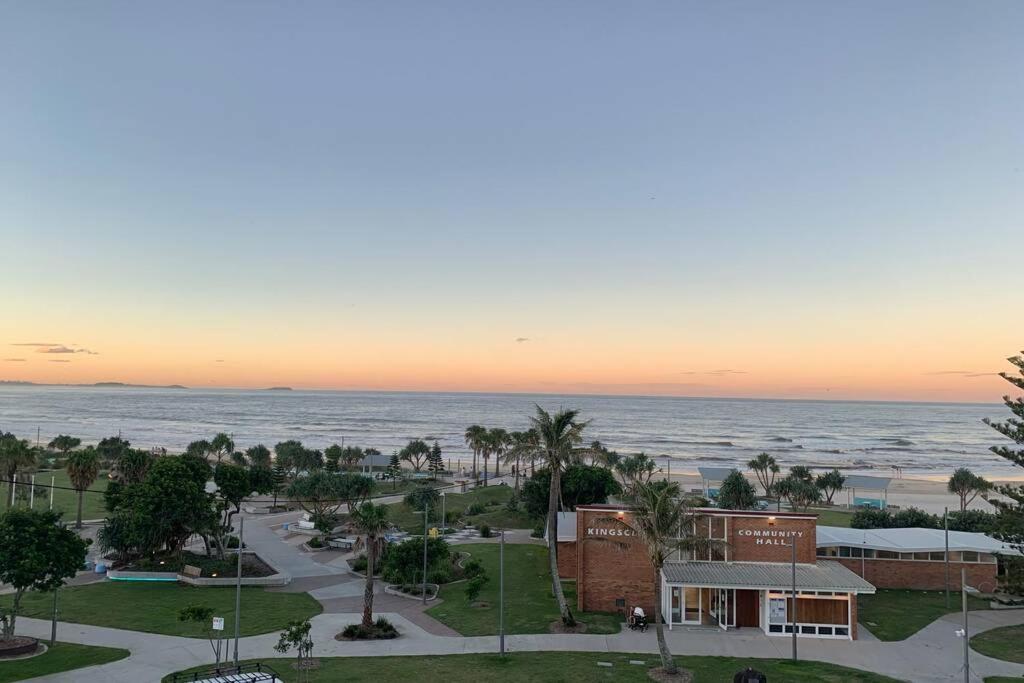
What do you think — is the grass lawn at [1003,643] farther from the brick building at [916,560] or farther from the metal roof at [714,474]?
the metal roof at [714,474]

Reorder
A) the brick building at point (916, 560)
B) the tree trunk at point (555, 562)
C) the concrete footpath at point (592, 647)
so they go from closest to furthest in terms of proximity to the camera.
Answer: the concrete footpath at point (592, 647), the tree trunk at point (555, 562), the brick building at point (916, 560)

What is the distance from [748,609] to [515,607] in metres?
12.2

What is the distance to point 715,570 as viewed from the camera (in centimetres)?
3312

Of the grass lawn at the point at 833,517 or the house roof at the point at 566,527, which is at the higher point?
the house roof at the point at 566,527

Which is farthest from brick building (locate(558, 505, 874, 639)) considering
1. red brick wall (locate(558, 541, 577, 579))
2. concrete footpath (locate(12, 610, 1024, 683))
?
red brick wall (locate(558, 541, 577, 579))

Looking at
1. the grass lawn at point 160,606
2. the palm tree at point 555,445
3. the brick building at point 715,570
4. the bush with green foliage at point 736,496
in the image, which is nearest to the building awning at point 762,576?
the brick building at point 715,570

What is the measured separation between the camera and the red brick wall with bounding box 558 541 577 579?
136 ft

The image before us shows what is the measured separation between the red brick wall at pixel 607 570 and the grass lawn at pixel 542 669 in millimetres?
6306

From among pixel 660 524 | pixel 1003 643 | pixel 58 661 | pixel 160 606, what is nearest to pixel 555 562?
pixel 660 524

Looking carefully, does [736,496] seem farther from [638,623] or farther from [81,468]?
[81,468]

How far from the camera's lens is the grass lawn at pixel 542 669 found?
24453 millimetres

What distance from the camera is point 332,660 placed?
26.8 meters

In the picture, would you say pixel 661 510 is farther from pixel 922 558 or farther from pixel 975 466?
pixel 975 466

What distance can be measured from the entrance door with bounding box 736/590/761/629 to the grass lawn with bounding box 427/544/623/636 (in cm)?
602
